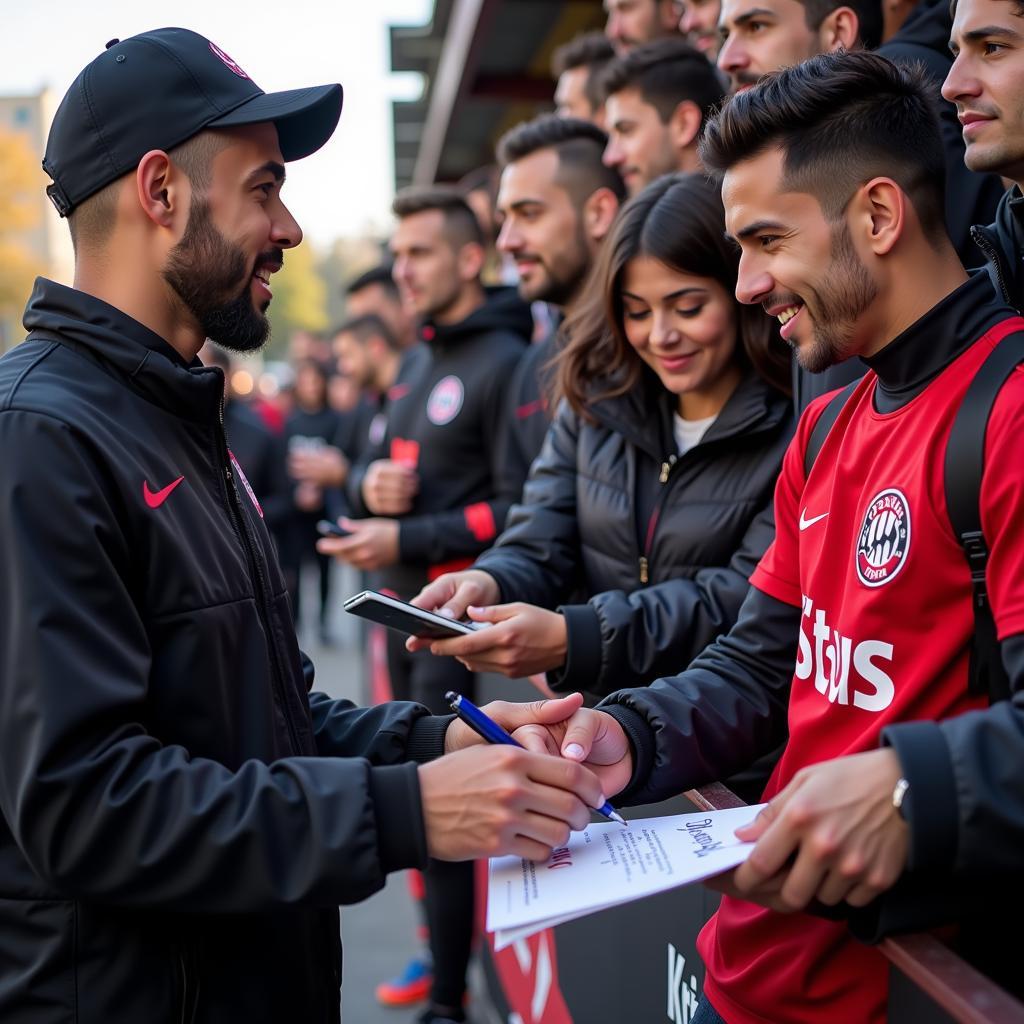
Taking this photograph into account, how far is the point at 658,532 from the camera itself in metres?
2.88

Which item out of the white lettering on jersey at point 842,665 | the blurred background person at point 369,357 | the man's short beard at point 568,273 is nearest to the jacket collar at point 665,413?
the white lettering on jersey at point 842,665

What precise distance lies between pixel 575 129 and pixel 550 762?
341 cm

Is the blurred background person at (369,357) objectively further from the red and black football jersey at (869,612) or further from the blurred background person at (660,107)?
the red and black football jersey at (869,612)

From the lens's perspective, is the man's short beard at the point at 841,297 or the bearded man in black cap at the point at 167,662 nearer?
the bearded man in black cap at the point at 167,662

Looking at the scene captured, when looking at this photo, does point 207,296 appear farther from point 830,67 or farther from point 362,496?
point 362,496

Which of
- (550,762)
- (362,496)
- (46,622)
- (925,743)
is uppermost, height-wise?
(46,622)

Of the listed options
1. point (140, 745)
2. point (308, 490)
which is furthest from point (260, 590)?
point (308, 490)

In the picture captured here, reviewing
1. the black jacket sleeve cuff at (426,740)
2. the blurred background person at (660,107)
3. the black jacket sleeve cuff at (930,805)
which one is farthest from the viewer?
the blurred background person at (660,107)

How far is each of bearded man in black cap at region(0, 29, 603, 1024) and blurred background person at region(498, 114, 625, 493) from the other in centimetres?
233

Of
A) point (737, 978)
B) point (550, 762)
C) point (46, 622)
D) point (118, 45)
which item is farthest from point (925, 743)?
point (118, 45)

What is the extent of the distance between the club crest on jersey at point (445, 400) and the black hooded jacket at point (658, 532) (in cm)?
146

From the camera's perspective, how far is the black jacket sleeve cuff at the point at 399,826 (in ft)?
5.18

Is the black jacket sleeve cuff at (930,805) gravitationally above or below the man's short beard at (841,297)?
below

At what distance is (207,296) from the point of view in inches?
76.4
